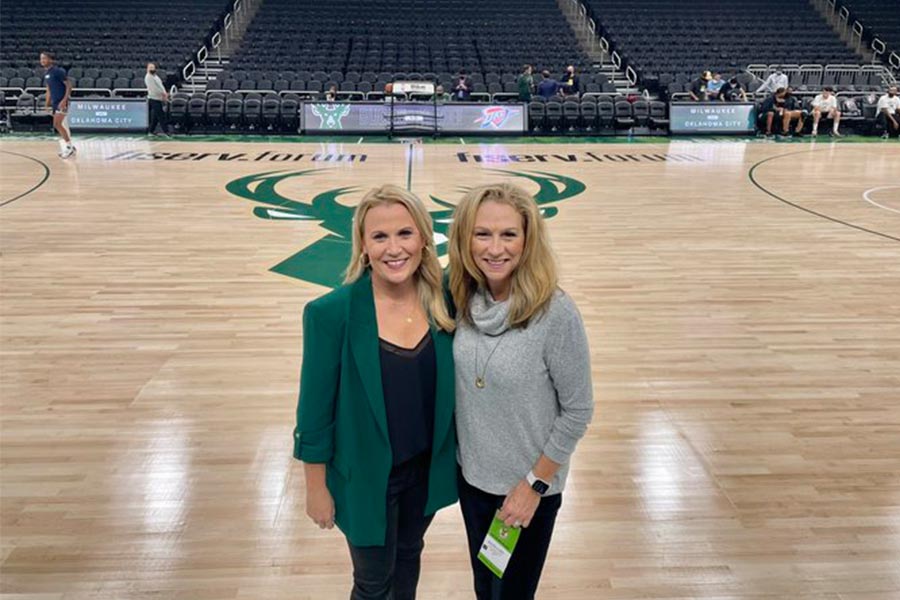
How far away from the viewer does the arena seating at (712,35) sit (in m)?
19.2

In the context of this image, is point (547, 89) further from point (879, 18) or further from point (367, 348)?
point (367, 348)

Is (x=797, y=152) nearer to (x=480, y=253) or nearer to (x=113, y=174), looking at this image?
(x=113, y=174)

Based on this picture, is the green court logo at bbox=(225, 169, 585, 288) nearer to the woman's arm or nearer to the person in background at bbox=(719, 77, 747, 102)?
the woman's arm

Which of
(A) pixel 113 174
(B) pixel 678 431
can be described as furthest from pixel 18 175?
(B) pixel 678 431

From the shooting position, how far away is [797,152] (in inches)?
530

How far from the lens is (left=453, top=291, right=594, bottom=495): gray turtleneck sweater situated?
61.2 inches

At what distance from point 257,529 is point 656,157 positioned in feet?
37.9

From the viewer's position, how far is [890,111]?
51.8 ft

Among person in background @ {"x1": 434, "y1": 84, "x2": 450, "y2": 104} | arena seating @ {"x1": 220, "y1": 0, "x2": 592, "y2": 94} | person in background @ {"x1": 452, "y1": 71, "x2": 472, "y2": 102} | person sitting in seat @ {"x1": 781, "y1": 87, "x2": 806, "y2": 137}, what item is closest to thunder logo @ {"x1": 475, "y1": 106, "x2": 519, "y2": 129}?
person in background @ {"x1": 452, "y1": 71, "x2": 472, "y2": 102}

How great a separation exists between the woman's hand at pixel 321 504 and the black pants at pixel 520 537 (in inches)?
12.6

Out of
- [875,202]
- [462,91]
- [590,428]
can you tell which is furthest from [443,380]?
[462,91]

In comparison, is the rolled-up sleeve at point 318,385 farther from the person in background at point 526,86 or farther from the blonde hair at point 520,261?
the person in background at point 526,86

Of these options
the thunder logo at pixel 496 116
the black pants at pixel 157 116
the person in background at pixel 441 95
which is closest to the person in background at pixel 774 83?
the thunder logo at pixel 496 116

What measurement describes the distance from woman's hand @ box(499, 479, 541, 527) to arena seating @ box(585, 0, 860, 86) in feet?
58.2
